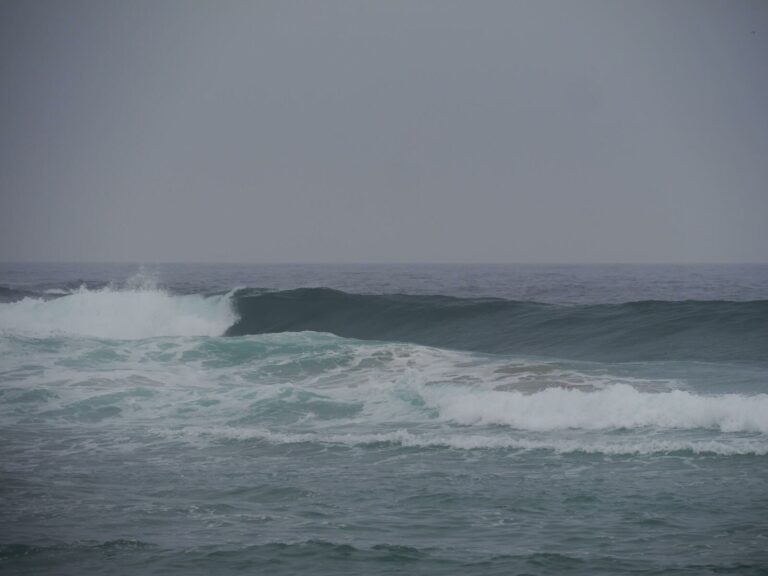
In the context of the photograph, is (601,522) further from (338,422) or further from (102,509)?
(338,422)

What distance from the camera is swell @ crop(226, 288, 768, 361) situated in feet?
74.8

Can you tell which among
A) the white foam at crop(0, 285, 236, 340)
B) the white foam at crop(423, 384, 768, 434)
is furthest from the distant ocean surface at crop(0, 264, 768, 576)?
the white foam at crop(0, 285, 236, 340)

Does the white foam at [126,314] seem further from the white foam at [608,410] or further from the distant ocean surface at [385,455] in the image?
the white foam at [608,410]

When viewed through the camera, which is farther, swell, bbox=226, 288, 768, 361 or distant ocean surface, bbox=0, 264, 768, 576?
swell, bbox=226, 288, 768, 361

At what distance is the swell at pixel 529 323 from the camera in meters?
22.8

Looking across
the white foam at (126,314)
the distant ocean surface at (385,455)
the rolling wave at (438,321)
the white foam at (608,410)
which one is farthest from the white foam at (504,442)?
the white foam at (126,314)

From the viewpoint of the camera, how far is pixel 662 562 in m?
7.01

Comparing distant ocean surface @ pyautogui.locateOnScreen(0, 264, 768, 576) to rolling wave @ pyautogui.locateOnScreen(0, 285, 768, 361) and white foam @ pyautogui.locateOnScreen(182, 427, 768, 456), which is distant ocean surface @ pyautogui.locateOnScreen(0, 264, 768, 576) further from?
rolling wave @ pyautogui.locateOnScreen(0, 285, 768, 361)

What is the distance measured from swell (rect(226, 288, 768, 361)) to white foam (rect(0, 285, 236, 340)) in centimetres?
117

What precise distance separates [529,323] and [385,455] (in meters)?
17.4

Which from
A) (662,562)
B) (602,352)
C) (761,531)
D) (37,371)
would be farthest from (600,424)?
(37,371)

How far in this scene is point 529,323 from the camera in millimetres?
27922

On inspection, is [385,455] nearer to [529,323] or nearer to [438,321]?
[529,323]

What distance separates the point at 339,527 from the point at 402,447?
363 centimetres
